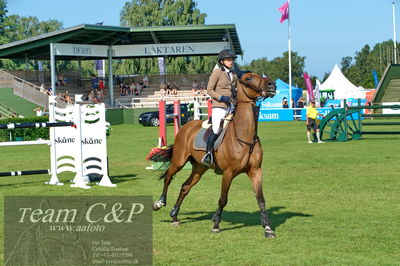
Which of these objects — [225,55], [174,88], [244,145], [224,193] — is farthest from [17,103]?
[244,145]

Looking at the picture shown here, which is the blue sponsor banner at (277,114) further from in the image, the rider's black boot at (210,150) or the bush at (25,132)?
the rider's black boot at (210,150)

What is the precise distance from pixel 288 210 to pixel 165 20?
71.3m

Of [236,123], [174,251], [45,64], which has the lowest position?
[174,251]

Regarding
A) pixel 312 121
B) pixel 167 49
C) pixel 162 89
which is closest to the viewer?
pixel 312 121

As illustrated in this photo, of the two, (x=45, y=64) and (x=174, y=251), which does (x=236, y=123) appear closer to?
(x=174, y=251)

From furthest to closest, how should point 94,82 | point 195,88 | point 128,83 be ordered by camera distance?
point 128,83 → point 195,88 → point 94,82

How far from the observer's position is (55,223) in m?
9.17

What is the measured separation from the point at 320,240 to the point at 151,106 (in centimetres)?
4931

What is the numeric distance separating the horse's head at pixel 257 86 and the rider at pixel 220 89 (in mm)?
258

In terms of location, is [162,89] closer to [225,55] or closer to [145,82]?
[145,82]

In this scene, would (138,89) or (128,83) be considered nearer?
(138,89)

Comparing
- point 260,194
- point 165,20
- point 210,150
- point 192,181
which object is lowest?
point 260,194

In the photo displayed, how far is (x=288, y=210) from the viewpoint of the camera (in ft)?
37.4

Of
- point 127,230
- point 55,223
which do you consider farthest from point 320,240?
point 55,223
